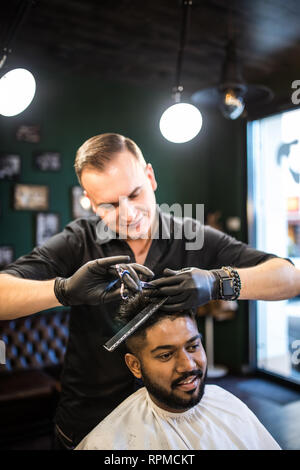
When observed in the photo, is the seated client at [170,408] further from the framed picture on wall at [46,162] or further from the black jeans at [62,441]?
the framed picture on wall at [46,162]

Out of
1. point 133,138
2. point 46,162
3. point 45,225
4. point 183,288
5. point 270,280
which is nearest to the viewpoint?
point 183,288

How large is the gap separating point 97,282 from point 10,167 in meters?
2.89

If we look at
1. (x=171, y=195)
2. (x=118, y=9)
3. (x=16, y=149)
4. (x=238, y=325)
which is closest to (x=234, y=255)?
(x=171, y=195)

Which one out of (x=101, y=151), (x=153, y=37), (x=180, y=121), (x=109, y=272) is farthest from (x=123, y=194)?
(x=153, y=37)

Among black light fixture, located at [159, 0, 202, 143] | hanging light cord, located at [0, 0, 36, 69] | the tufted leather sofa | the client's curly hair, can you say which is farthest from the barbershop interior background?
the client's curly hair

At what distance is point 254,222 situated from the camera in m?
3.97

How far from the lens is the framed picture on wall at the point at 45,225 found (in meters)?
3.68

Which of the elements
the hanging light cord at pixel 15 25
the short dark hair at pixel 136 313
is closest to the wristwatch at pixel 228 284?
the short dark hair at pixel 136 313

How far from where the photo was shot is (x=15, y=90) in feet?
4.41

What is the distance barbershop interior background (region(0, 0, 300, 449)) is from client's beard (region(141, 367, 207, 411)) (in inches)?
22.3

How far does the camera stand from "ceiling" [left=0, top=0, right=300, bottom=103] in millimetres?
2730

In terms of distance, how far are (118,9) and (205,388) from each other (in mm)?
2678

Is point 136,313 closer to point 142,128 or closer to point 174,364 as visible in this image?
point 174,364

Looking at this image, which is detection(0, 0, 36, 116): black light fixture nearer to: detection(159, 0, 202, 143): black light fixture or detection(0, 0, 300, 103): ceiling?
detection(159, 0, 202, 143): black light fixture
